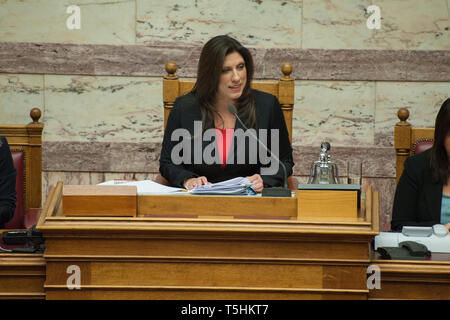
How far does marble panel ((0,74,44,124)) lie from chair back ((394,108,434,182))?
2662 mm

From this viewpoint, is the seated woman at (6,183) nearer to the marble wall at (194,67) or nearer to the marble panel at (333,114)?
the marble wall at (194,67)

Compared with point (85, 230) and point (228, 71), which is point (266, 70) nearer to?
point (228, 71)

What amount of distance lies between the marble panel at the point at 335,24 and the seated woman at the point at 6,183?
2382mm

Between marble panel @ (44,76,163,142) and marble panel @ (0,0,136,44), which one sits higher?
marble panel @ (0,0,136,44)

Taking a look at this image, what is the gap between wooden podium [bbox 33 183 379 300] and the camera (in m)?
2.05

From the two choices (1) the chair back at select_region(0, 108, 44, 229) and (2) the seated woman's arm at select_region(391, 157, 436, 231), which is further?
(1) the chair back at select_region(0, 108, 44, 229)

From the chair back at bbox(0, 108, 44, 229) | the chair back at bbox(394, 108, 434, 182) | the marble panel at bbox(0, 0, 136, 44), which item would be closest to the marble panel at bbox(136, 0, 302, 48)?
the marble panel at bbox(0, 0, 136, 44)

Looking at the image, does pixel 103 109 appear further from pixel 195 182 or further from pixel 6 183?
pixel 195 182

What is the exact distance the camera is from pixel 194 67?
4.88 meters

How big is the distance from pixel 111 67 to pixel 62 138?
61 cm

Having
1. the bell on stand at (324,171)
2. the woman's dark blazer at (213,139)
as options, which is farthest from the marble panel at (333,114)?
the bell on stand at (324,171)

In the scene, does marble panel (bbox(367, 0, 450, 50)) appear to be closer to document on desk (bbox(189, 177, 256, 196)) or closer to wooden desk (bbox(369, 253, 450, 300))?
document on desk (bbox(189, 177, 256, 196))

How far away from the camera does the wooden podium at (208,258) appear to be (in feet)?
6.72
